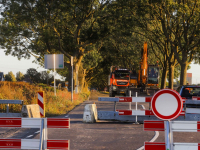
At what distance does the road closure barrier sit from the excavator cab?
105 ft

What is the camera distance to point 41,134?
6.31 metres

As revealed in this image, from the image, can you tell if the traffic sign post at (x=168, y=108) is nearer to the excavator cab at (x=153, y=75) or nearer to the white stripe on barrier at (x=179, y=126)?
the white stripe on barrier at (x=179, y=126)

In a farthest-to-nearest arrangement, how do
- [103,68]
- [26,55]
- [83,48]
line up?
[103,68]
[26,55]
[83,48]

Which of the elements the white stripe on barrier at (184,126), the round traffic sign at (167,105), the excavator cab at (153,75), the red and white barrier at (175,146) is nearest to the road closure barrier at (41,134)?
the red and white barrier at (175,146)

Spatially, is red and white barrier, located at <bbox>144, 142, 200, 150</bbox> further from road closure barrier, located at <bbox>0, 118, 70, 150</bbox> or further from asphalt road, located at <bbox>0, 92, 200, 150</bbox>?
asphalt road, located at <bbox>0, 92, 200, 150</bbox>

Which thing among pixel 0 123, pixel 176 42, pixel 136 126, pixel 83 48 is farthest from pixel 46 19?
pixel 0 123

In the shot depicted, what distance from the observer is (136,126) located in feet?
45.3

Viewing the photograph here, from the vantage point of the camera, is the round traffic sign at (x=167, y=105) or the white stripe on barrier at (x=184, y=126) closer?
the round traffic sign at (x=167, y=105)

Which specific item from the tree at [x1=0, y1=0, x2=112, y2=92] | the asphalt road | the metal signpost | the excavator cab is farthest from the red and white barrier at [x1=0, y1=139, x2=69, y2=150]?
the excavator cab

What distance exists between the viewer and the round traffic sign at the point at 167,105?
19.6 feet

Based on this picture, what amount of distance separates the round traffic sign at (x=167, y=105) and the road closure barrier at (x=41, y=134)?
152 centimetres

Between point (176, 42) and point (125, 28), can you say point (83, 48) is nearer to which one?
point (125, 28)

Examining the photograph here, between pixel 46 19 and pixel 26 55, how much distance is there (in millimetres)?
7806

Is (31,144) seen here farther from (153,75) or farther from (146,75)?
(153,75)
